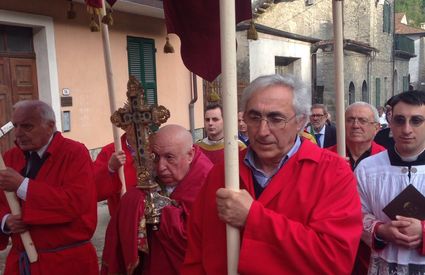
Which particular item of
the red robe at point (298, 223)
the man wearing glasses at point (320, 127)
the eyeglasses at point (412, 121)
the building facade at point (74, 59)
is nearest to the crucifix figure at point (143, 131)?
the red robe at point (298, 223)

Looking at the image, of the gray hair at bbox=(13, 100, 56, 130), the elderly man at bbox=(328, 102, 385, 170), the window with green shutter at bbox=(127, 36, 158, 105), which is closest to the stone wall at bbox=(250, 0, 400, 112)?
the window with green shutter at bbox=(127, 36, 158, 105)

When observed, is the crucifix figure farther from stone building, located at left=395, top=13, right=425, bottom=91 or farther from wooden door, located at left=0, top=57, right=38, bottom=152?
stone building, located at left=395, top=13, right=425, bottom=91

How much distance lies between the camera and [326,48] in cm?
1855

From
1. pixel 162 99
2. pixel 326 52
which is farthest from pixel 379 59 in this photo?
pixel 162 99

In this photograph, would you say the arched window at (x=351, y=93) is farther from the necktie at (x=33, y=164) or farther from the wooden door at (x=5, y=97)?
the necktie at (x=33, y=164)

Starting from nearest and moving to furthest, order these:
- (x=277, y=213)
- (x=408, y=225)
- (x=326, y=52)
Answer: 1. (x=277, y=213)
2. (x=408, y=225)
3. (x=326, y=52)

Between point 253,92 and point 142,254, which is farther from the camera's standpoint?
point 142,254

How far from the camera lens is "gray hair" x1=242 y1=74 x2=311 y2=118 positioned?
1.92 m

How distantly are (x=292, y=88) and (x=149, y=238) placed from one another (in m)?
1.08

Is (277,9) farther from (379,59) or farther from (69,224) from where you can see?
(69,224)

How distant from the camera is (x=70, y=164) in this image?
9.43 feet

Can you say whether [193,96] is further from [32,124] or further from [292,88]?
[292,88]

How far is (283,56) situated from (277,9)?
282 cm

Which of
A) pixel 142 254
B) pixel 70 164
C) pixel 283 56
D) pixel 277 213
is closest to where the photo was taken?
pixel 277 213
